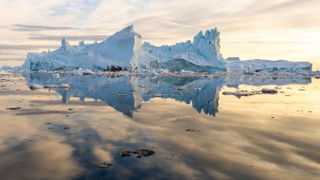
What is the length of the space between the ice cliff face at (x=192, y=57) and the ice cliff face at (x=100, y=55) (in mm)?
8844

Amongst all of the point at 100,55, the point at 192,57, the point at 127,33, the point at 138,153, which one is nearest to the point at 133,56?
the point at 127,33

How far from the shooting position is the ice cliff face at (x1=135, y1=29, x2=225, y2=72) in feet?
419

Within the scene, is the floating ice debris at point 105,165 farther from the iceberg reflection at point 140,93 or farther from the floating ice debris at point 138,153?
the iceberg reflection at point 140,93

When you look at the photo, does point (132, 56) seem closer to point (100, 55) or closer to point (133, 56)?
point (133, 56)

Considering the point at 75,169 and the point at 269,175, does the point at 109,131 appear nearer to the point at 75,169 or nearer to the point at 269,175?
the point at 75,169

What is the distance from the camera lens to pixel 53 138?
41.4 feet

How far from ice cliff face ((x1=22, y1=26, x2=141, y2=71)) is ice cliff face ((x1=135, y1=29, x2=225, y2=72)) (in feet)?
29.0

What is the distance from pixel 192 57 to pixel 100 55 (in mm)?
32853

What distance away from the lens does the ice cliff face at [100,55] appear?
371 feet

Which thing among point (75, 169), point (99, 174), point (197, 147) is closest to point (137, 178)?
point (99, 174)

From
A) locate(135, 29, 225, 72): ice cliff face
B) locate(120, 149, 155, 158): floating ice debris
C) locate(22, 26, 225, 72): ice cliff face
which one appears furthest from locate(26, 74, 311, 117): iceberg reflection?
locate(135, 29, 225, 72): ice cliff face

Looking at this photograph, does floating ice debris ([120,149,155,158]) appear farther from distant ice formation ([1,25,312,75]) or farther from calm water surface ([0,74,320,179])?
distant ice formation ([1,25,312,75])

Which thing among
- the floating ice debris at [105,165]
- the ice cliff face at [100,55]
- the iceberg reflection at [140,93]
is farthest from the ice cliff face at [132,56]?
the floating ice debris at [105,165]

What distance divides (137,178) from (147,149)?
2.90 m
